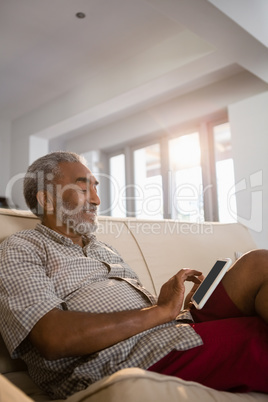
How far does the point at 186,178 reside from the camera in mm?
5480

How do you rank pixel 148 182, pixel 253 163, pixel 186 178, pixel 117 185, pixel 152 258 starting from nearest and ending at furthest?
pixel 152 258
pixel 253 163
pixel 186 178
pixel 148 182
pixel 117 185

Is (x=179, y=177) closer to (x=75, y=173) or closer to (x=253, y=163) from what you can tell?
(x=253, y=163)

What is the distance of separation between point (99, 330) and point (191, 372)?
0.85 feet

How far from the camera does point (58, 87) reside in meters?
5.10

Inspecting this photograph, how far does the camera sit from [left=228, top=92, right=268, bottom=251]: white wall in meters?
4.17

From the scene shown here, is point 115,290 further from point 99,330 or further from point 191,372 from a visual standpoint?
point 191,372

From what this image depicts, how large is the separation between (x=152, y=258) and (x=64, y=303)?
2.33 feet

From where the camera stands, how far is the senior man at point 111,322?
0.96 meters

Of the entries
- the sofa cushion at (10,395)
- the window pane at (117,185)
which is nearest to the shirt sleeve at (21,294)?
the sofa cushion at (10,395)

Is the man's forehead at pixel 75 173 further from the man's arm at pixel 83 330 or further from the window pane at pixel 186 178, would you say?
the window pane at pixel 186 178

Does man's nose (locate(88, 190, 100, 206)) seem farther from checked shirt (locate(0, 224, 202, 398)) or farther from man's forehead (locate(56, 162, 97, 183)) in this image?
checked shirt (locate(0, 224, 202, 398))

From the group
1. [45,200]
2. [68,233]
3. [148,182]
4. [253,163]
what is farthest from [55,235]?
[148,182]

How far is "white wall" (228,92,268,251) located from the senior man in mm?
3114

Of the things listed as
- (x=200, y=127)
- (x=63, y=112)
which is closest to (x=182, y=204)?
(x=200, y=127)
